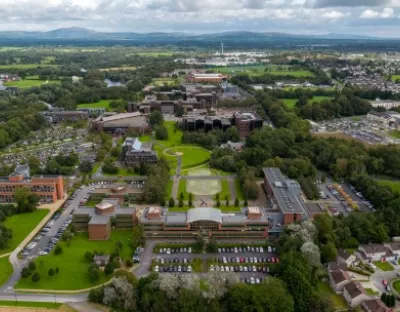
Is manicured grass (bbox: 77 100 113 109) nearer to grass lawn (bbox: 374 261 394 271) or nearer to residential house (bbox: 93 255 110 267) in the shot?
residential house (bbox: 93 255 110 267)

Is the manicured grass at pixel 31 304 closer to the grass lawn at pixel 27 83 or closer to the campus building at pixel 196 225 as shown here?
the campus building at pixel 196 225

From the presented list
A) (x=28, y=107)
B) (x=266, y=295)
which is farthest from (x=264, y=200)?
(x=28, y=107)

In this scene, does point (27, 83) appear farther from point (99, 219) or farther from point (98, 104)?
point (99, 219)

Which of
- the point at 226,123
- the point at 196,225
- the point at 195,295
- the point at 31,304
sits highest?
the point at 226,123

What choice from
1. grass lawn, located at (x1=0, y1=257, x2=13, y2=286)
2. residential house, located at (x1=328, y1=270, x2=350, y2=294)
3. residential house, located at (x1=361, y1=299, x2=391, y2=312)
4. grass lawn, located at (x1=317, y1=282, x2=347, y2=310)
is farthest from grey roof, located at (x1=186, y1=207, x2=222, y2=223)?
grass lawn, located at (x1=0, y1=257, x2=13, y2=286)

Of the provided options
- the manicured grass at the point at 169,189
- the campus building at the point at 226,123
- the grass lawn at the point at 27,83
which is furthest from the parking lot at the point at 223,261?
the grass lawn at the point at 27,83

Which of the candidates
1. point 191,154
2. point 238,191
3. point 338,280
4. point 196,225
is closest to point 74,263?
point 196,225
